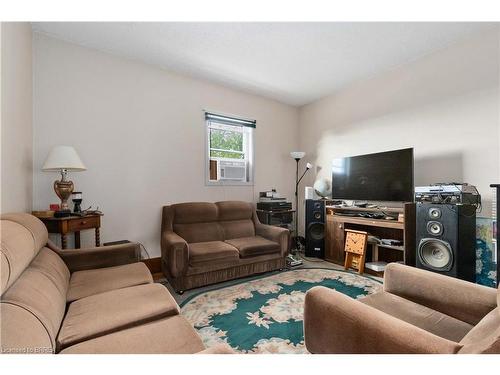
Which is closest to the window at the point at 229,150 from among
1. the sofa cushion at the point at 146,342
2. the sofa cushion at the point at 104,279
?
the sofa cushion at the point at 104,279

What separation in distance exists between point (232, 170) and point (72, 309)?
2821mm

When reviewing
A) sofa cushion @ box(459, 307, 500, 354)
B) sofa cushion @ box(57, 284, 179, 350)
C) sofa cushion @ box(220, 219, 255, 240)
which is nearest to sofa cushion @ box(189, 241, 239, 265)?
sofa cushion @ box(220, 219, 255, 240)

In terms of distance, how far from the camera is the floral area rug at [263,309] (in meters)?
1.69

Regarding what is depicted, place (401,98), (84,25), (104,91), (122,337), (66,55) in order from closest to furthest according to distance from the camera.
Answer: (122,337) < (84,25) < (66,55) < (104,91) < (401,98)

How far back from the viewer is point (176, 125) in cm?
330

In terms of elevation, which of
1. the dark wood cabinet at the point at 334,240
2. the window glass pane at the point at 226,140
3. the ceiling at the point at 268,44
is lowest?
the dark wood cabinet at the point at 334,240

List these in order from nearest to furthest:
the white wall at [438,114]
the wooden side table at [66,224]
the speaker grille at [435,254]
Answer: the wooden side table at [66,224]
the speaker grille at [435,254]
the white wall at [438,114]

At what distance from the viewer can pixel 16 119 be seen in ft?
6.17

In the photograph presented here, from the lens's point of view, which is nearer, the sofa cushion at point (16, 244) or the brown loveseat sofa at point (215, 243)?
the sofa cushion at point (16, 244)

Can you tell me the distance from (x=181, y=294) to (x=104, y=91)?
2.48 m

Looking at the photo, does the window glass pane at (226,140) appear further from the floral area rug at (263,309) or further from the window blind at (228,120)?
the floral area rug at (263,309)

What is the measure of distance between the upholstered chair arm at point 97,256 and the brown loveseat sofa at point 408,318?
1.67 m

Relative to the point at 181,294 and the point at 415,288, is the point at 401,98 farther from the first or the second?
the point at 181,294
